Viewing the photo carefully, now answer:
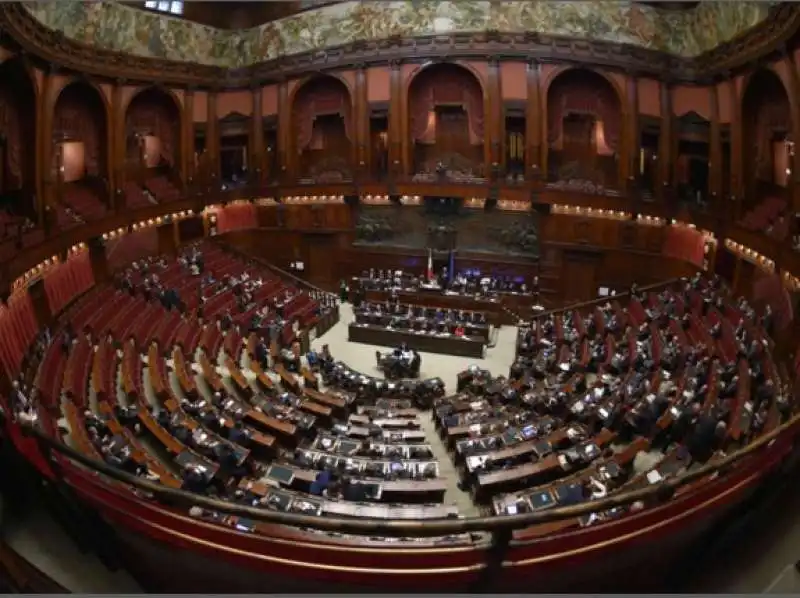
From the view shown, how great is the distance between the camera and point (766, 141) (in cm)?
1366

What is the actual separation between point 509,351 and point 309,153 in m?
9.53

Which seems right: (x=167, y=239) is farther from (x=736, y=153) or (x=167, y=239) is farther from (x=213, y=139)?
(x=736, y=153)

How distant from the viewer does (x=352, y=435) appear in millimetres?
8453

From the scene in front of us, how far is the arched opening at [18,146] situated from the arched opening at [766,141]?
15320mm

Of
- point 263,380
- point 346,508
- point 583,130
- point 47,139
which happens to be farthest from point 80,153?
point 346,508

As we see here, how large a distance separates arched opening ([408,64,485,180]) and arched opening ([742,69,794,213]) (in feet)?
21.7

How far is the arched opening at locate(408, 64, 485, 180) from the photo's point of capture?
17.5 metres

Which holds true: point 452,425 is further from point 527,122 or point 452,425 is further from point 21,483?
point 527,122

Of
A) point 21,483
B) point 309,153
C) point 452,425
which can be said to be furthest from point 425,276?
point 21,483

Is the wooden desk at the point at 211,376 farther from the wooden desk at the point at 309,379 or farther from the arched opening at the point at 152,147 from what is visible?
the arched opening at the point at 152,147

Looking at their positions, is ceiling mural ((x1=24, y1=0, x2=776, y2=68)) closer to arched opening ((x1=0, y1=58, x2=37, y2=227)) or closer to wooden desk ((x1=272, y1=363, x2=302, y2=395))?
arched opening ((x1=0, y1=58, x2=37, y2=227))

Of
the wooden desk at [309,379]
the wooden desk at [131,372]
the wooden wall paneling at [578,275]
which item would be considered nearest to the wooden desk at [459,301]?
the wooden wall paneling at [578,275]

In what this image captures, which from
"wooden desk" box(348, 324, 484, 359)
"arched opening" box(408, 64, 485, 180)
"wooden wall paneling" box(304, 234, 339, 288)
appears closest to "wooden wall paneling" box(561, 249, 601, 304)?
"arched opening" box(408, 64, 485, 180)

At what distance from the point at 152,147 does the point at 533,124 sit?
435 inches
